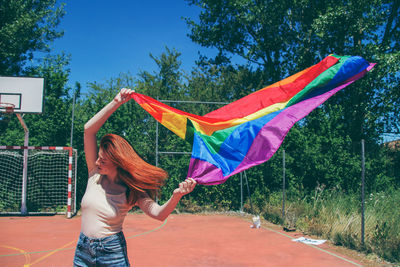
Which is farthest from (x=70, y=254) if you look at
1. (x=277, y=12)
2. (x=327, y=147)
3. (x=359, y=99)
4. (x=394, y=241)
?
(x=277, y=12)

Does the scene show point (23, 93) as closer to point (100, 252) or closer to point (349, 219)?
point (349, 219)

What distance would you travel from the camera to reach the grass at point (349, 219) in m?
7.15

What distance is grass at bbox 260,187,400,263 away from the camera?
7.15 metres

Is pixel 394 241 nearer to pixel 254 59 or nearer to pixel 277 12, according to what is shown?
pixel 277 12

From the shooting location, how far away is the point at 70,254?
716 centimetres

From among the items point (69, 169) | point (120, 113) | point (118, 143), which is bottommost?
point (69, 169)

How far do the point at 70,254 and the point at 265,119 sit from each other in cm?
533

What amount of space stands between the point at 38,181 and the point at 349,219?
1115 cm

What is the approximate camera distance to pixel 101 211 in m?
2.52

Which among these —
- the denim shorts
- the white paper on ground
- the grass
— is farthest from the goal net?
the denim shorts

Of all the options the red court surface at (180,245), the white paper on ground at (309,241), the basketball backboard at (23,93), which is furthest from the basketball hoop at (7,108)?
the white paper on ground at (309,241)

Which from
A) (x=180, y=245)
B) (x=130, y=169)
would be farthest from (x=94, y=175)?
(x=180, y=245)

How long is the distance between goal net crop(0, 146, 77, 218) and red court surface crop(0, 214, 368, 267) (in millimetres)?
1740

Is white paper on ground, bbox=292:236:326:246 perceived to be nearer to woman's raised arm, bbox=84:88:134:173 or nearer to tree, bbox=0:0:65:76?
woman's raised arm, bbox=84:88:134:173
